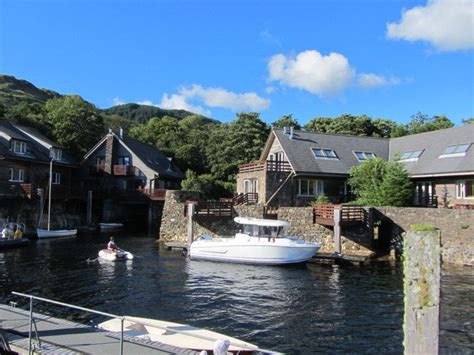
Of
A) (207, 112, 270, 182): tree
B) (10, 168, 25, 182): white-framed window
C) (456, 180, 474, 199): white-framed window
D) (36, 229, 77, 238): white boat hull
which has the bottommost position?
(36, 229, 77, 238): white boat hull

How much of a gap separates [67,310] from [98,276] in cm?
607

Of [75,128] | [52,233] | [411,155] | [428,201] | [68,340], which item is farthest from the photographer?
[75,128]

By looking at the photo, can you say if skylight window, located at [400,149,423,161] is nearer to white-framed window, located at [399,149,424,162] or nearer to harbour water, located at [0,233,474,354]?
white-framed window, located at [399,149,424,162]

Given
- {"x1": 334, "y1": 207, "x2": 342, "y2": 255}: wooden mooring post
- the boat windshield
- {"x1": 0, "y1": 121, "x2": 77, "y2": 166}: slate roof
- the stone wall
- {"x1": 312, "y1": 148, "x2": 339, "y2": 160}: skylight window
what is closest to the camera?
the stone wall

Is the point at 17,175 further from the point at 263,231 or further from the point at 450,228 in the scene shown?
the point at 450,228

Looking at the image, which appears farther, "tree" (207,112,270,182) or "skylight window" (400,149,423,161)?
"tree" (207,112,270,182)

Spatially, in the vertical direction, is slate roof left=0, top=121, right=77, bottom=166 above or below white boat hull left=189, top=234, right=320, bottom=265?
above

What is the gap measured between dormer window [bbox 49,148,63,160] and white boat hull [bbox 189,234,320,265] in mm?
28266

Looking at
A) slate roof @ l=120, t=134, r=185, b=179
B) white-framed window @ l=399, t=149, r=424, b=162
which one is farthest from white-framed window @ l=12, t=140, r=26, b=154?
white-framed window @ l=399, t=149, r=424, b=162

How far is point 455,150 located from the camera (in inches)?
1309

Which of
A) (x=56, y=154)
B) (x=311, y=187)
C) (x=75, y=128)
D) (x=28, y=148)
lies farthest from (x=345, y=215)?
(x=75, y=128)

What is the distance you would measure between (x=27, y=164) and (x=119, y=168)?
11626 millimetres

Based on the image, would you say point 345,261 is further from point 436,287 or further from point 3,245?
point 3,245

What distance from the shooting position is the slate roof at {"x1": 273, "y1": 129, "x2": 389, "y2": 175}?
36.5 m
